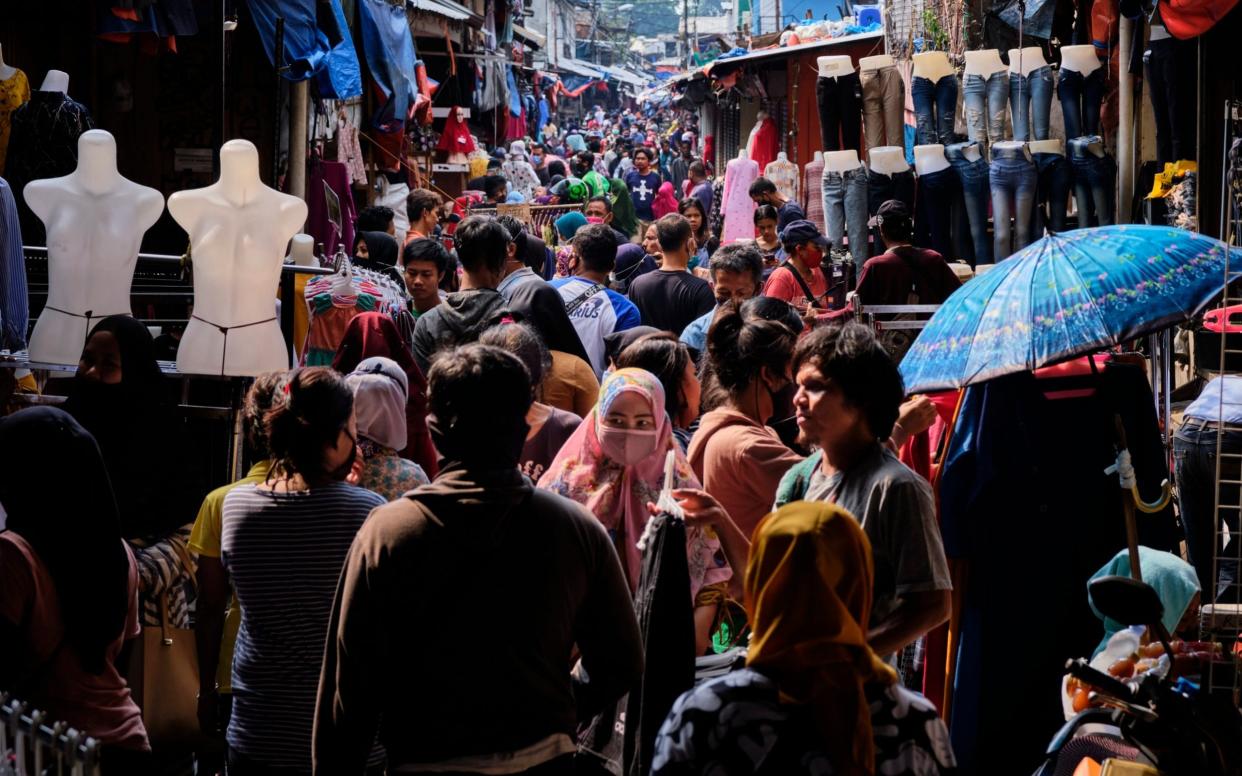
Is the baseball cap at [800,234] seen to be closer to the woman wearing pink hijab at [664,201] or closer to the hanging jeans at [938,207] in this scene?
the hanging jeans at [938,207]

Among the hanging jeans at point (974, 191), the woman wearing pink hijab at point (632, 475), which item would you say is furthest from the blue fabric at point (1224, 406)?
the hanging jeans at point (974, 191)

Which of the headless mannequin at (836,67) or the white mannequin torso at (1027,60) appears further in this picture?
the headless mannequin at (836,67)

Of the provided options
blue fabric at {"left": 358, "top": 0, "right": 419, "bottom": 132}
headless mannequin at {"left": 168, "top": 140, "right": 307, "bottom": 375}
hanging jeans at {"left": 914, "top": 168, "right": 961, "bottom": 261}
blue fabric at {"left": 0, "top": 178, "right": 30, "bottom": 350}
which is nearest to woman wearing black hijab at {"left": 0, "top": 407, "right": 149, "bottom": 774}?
blue fabric at {"left": 0, "top": 178, "right": 30, "bottom": 350}

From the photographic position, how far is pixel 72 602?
3.92 metres

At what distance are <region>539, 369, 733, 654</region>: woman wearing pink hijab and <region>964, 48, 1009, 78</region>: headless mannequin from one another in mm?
7521

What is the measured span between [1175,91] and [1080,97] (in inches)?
69.7

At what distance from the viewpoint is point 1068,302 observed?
427cm

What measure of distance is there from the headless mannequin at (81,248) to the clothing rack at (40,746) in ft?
9.81

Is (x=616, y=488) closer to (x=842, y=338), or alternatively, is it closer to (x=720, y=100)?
(x=842, y=338)

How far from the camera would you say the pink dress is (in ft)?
50.1

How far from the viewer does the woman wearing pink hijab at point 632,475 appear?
399cm

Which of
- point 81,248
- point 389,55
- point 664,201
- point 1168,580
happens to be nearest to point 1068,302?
point 1168,580

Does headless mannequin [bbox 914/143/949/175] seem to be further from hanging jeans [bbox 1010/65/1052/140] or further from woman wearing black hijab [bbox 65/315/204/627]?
woman wearing black hijab [bbox 65/315/204/627]

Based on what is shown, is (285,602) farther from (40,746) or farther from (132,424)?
(132,424)
